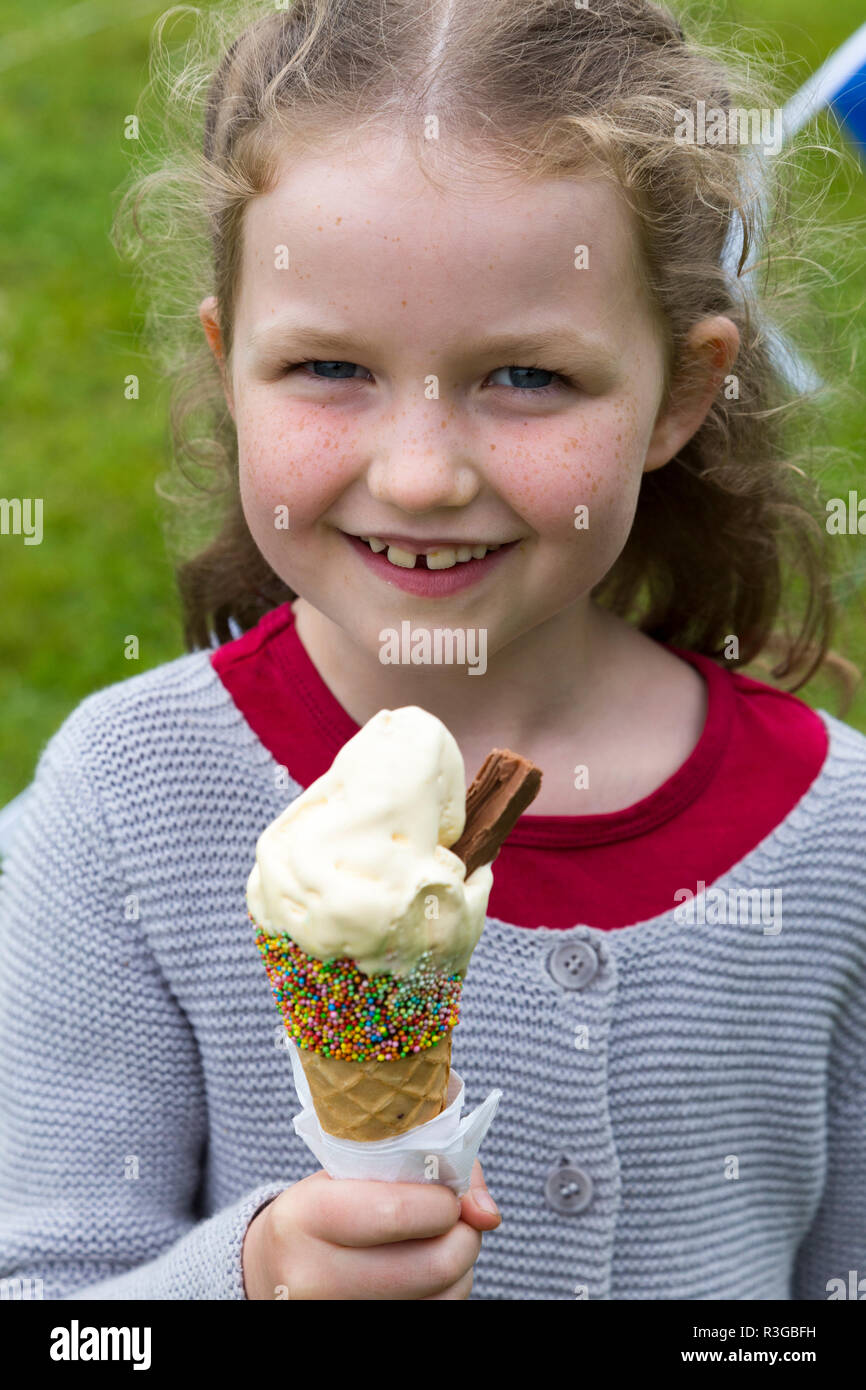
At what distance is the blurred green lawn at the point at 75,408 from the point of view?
13.8 feet

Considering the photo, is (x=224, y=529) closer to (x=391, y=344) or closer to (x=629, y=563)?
(x=629, y=563)

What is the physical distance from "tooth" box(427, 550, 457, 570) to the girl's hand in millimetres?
658

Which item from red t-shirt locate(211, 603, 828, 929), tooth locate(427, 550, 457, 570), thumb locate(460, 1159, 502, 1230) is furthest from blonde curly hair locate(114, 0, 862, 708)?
thumb locate(460, 1159, 502, 1230)

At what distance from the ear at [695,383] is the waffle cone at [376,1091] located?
0.83 meters

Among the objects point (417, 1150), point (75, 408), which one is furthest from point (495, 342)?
point (75, 408)

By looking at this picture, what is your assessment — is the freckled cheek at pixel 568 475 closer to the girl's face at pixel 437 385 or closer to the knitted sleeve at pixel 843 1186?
the girl's face at pixel 437 385

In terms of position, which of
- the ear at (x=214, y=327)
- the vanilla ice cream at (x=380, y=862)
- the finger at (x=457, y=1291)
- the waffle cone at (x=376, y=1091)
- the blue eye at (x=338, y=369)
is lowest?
the finger at (x=457, y=1291)

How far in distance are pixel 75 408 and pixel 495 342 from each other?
12.1 ft

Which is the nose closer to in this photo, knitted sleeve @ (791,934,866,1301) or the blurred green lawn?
knitted sleeve @ (791,934,866,1301)

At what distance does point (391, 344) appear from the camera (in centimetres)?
168

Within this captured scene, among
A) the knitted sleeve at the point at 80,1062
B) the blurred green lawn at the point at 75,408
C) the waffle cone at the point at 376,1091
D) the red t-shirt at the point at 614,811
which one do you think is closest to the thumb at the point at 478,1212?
the waffle cone at the point at 376,1091

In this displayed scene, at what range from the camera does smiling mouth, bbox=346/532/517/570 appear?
5.86ft

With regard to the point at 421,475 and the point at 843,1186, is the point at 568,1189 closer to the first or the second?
the point at 843,1186
